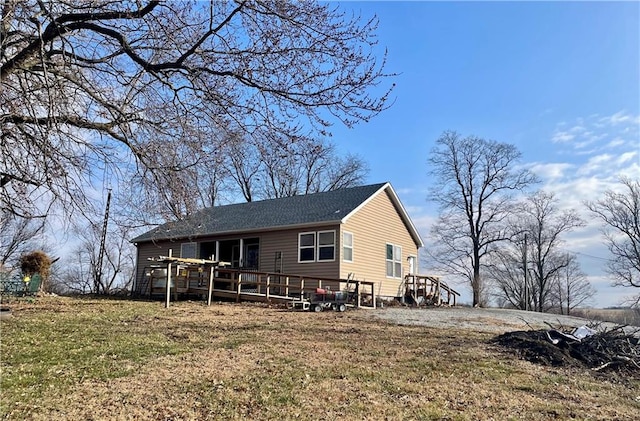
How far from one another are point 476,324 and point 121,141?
31.4ft

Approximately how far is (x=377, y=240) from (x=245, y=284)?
605cm

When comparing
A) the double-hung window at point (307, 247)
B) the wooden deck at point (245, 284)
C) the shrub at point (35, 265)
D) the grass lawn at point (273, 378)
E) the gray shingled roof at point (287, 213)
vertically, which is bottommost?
the grass lawn at point (273, 378)

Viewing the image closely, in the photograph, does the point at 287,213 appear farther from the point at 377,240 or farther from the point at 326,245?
the point at 377,240

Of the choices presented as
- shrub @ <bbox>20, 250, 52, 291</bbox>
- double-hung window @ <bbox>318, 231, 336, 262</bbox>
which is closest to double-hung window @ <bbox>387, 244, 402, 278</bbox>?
double-hung window @ <bbox>318, 231, 336, 262</bbox>

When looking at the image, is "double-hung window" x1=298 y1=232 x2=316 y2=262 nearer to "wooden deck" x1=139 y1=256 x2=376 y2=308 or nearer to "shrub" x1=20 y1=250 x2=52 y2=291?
"wooden deck" x1=139 y1=256 x2=376 y2=308

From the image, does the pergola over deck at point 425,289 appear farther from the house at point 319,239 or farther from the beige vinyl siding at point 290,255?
the beige vinyl siding at point 290,255

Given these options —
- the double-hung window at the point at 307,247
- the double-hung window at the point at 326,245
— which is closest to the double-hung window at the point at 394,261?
the double-hung window at the point at 326,245

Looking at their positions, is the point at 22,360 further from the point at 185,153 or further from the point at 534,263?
the point at 534,263

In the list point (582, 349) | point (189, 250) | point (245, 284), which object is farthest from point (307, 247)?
point (582, 349)

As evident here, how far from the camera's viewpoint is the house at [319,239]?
18.5m

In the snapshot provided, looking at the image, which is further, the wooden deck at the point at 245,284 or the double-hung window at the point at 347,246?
the double-hung window at the point at 347,246

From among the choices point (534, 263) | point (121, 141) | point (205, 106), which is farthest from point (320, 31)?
point (534, 263)

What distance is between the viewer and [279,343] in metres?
8.18

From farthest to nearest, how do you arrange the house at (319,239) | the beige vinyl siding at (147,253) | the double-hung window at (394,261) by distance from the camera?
the beige vinyl siding at (147,253), the double-hung window at (394,261), the house at (319,239)
